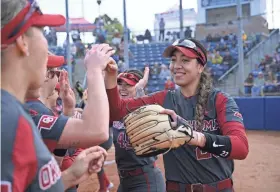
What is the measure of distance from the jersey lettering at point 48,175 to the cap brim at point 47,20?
0.51m

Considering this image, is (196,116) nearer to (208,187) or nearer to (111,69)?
(208,187)

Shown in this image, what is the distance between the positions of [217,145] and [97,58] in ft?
3.56

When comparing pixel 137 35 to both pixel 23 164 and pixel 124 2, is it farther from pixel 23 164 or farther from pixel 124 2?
pixel 23 164

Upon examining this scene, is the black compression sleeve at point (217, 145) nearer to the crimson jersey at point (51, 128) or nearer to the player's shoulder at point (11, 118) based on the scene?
the crimson jersey at point (51, 128)

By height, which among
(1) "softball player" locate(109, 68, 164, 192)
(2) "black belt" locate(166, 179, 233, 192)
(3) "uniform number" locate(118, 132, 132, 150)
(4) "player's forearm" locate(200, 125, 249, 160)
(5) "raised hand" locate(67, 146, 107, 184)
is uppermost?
(5) "raised hand" locate(67, 146, 107, 184)

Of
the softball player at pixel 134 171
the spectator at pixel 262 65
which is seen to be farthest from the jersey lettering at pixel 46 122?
the spectator at pixel 262 65

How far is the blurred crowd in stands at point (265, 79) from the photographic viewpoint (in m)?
13.7

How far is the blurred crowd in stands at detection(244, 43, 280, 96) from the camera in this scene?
13.7m

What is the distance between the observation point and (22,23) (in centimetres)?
131

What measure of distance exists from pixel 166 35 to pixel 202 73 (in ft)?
53.1

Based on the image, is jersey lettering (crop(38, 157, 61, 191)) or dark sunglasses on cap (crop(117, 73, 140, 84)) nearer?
jersey lettering (crop(38, 157, 61, 191))

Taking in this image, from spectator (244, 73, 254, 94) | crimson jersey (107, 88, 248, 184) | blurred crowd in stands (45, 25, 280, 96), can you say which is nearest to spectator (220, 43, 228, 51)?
blurred crowd in stands (45, 25, 280, 96)

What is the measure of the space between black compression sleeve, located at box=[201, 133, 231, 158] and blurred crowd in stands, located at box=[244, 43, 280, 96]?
11663 mm

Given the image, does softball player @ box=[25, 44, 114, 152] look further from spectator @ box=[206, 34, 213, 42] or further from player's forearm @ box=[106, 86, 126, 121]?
spectator @ box=[206, 34, 213, 42]
